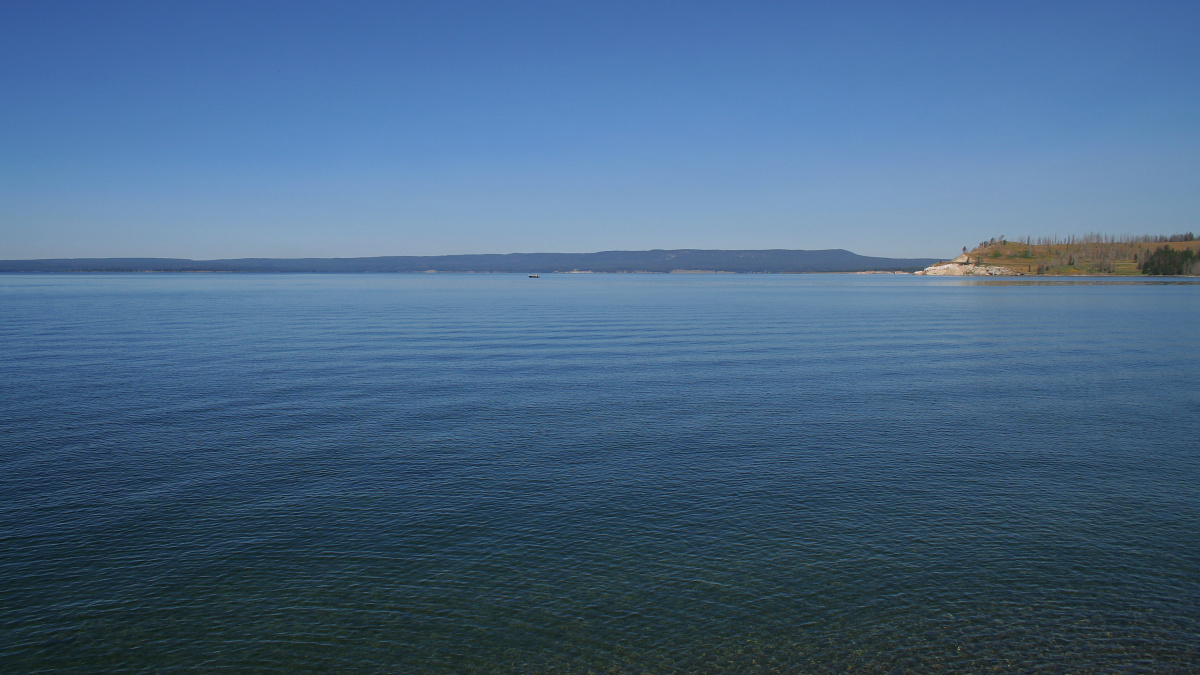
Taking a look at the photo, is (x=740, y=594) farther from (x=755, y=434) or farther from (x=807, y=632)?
(x=755, y=434)

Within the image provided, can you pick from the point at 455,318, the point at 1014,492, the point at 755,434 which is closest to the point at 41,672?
the point at 755,434

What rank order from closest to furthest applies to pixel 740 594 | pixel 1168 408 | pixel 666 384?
1. pixel 740 594
2. pixel 1168 408
3. pixel 666 384

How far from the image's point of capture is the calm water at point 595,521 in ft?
39.8

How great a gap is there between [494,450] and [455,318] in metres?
52.1

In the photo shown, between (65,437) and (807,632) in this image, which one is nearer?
(807,632)

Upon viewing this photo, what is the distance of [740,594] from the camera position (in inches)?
535

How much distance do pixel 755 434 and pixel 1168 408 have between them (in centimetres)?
1769

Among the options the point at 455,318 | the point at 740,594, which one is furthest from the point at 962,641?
the point at 455,318

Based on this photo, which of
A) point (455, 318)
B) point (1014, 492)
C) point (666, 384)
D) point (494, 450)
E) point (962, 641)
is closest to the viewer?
point (962, 641)

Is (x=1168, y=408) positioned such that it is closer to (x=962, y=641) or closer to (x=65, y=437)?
(x=962, y=641)

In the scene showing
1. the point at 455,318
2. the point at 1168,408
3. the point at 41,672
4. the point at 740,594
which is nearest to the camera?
the point at 41,672

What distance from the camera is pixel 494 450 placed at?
22.5 metres

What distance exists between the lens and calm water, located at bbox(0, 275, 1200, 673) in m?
12.1

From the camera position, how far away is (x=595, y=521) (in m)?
16.9
